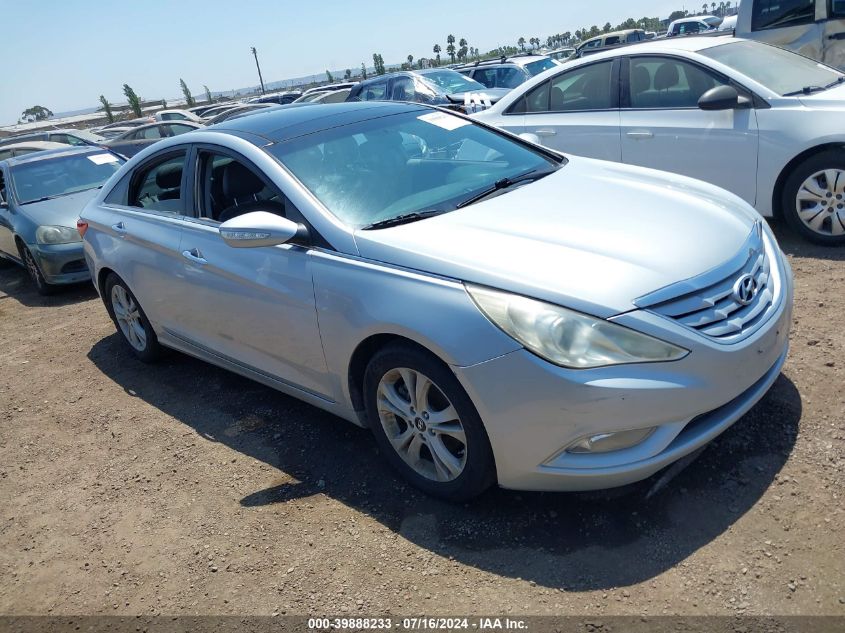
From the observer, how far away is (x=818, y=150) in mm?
5035

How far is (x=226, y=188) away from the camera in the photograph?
4.06 m

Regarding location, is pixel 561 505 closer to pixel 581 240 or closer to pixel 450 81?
pixel 581 240

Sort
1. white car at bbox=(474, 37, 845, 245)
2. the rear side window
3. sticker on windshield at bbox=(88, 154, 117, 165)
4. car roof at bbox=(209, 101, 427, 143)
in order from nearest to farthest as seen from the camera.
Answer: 1. car roof at bbox=(209, 101, 427, 143)
2. white car at bbox=(474, 37, 845, 245)
3. the rear side window
4. sticker on windshield at bbox=(88, 154, 117, 165)

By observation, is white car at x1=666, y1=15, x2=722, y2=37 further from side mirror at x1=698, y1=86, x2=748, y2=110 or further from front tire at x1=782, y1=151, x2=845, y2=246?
front tire at x1=782, y1=151, x2=845, y2=246

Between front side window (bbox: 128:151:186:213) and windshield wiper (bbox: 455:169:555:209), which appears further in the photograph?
front side window (bbox: 128:151:186:213)

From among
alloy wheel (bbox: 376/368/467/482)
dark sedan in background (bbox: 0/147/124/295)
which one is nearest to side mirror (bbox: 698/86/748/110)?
alloy wheel (bbox: 376/368/467/482)

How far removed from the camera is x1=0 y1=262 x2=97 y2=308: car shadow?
25.3 ft

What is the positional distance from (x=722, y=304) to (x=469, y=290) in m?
0.95

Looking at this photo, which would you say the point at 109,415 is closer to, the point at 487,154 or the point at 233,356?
the point at 233,356

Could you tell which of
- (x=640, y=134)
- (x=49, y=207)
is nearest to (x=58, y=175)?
(x=49, y=207)

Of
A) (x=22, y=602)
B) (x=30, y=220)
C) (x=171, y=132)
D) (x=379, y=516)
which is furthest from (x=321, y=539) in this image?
(x=171, y=132)

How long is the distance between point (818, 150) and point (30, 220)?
7688mm

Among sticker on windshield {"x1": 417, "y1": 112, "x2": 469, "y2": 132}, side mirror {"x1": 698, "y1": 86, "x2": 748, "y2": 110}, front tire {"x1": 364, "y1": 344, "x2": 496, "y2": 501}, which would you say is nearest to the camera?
front tire {"x1": 364, "y1": 344, "x2": 496, "y2": 501}

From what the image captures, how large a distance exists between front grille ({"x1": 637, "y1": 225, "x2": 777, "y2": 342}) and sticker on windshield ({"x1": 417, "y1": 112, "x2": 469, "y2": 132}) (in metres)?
1.88
